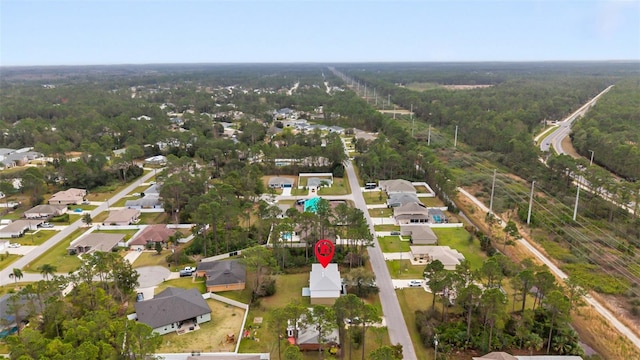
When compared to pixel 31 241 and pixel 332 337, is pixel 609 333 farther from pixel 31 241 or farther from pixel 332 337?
pixel 31 241

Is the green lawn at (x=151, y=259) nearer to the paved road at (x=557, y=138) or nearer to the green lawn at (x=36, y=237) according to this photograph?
the green lawn at (x=36, y=237)

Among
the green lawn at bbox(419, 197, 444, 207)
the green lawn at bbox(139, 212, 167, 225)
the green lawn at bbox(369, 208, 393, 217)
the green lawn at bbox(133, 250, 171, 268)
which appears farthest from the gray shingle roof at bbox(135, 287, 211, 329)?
the green lawn at bbox(419, 197, 444, 207)

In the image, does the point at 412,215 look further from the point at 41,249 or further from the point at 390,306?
the point at 41,249

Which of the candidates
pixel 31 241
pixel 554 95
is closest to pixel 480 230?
pixel 31 241

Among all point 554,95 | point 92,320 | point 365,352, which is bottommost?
point 365,352

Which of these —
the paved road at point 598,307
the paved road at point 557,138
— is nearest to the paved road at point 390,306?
the paved road at point 598,307

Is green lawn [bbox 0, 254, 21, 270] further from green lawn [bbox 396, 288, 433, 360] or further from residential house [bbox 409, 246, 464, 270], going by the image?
residential house [bbox 409, 246, 464, 270]
